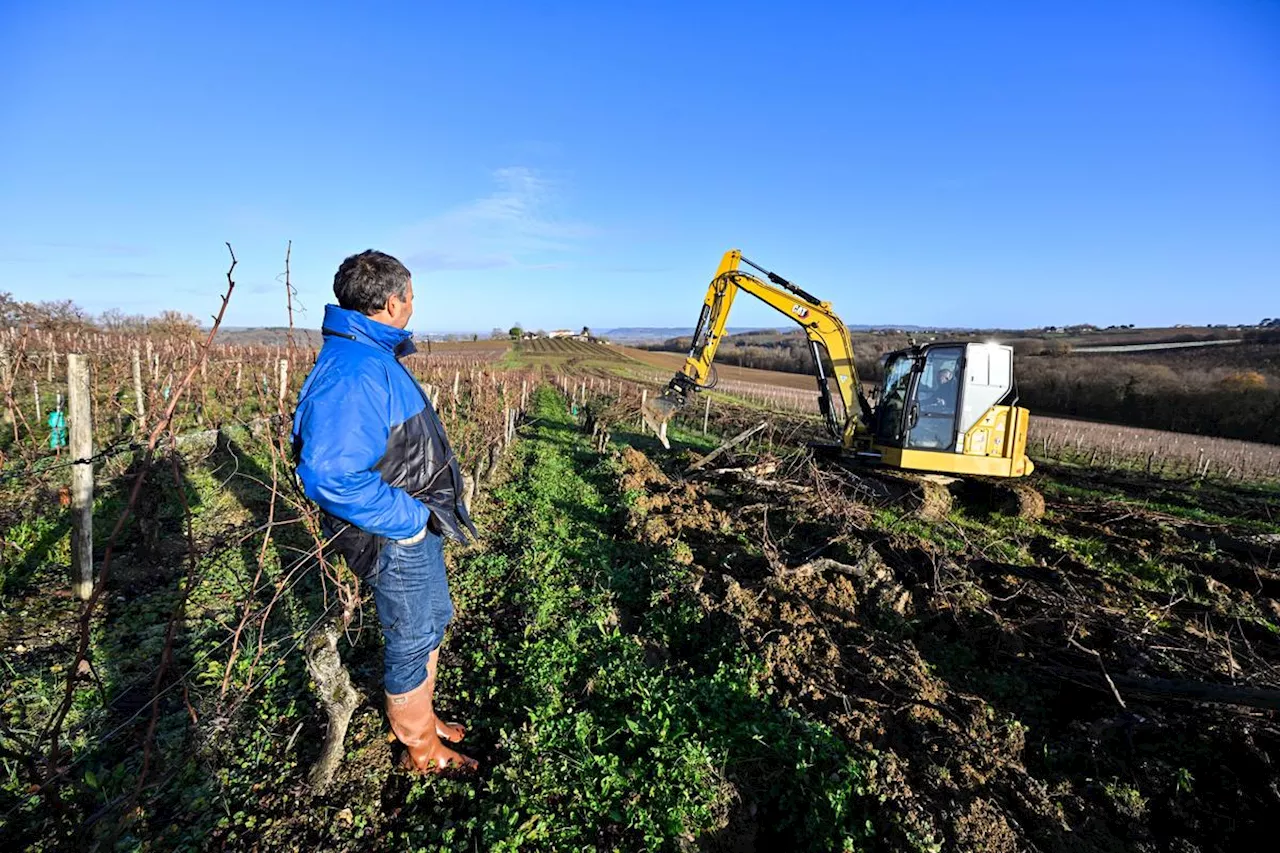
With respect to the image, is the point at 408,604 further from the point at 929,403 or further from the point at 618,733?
the point at 929,403

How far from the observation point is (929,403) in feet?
28.9

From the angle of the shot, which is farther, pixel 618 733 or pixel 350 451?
pixel 618 733

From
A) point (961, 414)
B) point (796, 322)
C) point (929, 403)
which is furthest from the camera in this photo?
point (796, 322)

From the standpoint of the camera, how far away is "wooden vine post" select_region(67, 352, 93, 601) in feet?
15.0

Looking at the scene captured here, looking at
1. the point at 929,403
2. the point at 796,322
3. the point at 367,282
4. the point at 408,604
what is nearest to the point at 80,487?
the point at 408,604

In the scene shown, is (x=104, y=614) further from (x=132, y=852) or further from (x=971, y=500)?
(x=971, y=500)

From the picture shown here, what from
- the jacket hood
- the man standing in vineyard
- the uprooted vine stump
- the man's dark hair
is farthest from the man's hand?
the man's dark hair

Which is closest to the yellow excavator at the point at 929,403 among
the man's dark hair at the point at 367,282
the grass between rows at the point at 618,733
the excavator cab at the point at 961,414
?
the excavator cab at the point at 961,414

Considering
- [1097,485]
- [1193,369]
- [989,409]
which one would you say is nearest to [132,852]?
[989,409]

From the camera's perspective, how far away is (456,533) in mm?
2713

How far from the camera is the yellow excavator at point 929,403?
337 inches

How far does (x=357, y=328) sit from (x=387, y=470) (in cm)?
64

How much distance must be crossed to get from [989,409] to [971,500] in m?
1.80

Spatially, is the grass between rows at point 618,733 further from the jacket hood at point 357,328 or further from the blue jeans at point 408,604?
the jacket hood at point 357,328
